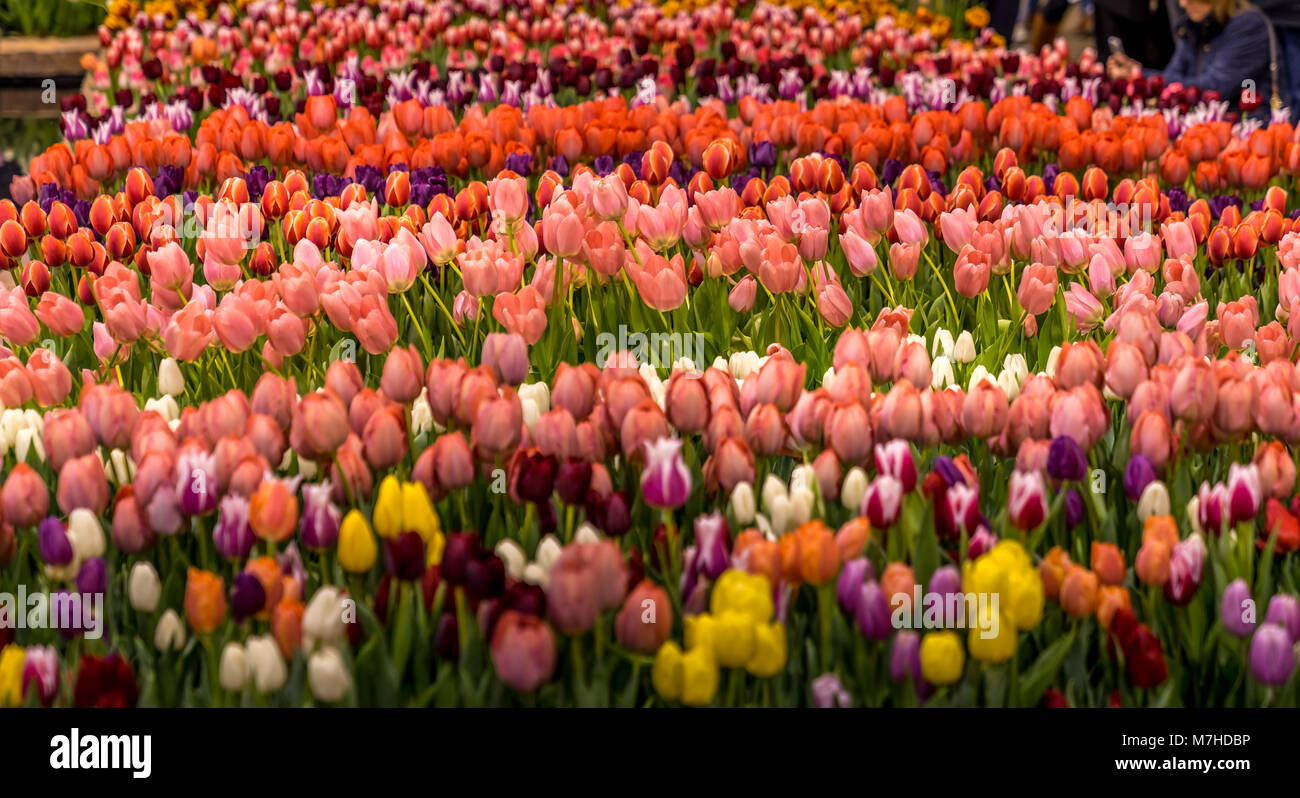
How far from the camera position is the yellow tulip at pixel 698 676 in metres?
1.94

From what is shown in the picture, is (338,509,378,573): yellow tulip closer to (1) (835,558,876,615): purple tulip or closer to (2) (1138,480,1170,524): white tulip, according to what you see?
(1) (835,558,876,615): purple tulip

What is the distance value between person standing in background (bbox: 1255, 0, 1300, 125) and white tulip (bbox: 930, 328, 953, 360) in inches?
318

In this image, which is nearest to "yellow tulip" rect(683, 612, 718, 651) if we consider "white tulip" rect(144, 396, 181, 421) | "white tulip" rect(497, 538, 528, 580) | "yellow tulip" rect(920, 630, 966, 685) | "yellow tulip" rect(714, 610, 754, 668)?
"yellow tulip" rect(714, 610, 754, 668)

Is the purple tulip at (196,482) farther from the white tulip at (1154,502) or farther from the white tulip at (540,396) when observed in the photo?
the white tulip at (1154,502)

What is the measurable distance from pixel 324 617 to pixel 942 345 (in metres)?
1.89

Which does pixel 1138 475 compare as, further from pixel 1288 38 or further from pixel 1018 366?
pixel 1288 38

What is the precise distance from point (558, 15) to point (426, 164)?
18.8ft

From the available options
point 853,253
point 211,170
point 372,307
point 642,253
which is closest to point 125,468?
point 372,307

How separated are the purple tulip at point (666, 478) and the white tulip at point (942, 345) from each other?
1.22m

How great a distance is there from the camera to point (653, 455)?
2.35 metres

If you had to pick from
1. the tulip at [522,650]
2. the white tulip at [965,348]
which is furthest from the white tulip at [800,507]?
the white tulip at [965,348]

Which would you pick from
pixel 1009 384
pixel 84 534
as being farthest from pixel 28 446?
pixel 1009 384

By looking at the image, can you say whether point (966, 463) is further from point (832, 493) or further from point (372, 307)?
point (372, 307)

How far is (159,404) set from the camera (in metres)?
2.98
